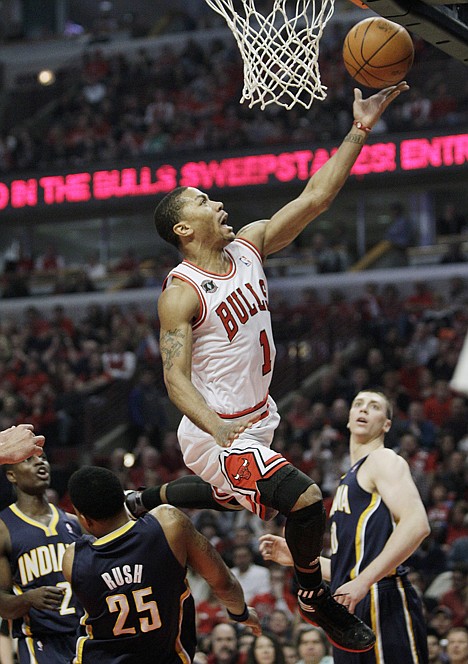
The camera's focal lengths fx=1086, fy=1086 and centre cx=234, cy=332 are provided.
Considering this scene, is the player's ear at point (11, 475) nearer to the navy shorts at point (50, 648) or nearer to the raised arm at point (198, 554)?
the navy shorts at point (50, 648)

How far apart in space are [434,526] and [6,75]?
18.3 meters

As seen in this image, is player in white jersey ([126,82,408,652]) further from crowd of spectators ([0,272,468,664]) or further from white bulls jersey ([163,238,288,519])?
crowd of spectators ([0,272,468,664])

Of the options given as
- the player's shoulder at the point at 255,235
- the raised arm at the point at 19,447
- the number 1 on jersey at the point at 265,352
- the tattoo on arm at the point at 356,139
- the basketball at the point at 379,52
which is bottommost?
the raised arm at the point at 19,447

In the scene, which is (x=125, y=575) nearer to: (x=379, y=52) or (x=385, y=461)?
(x=385, y=461)

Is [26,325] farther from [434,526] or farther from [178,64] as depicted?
[434,526]

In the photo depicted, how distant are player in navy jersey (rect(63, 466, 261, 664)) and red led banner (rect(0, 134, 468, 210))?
39.5ft

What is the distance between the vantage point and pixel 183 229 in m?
4.91

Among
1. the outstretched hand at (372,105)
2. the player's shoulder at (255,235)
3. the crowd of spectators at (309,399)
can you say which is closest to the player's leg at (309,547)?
the player's shoulder at (255,235)

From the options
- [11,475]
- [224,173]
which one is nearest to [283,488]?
[11,475]

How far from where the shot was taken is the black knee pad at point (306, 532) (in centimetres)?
434

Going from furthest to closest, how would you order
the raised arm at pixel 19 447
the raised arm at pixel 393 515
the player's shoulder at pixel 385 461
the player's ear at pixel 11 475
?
the player's ear at pixel 11 475, the player's shoulder at pixel 385 461, the raised arm at pixel 393 515, the raised arm at pixel 19 447

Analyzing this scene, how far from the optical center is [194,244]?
16.1 feet

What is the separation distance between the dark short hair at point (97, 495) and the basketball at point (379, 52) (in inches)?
89.2

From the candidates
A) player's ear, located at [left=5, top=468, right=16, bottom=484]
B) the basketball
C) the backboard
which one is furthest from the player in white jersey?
player's ear, located at [left=5, top=468, right=16, bottom=484]
